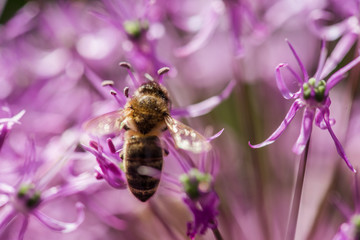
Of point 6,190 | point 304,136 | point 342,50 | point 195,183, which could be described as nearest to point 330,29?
point 342,50

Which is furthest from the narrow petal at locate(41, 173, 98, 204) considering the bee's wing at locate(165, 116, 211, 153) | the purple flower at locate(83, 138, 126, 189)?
the bee's wing at locate(165, 116, 211, 153)

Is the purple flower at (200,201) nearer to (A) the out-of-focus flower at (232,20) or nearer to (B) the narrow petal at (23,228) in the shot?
(B) the narrow petal at (23,228)

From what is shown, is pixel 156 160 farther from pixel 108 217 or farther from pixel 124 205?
pixel 124 205

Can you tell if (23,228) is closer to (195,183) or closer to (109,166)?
(109,166)

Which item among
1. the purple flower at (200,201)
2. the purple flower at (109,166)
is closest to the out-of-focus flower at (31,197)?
the purple flower at (109,166)

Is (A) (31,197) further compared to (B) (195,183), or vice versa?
(A) (31,197)

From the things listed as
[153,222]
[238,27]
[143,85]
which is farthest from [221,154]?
[143,85]
